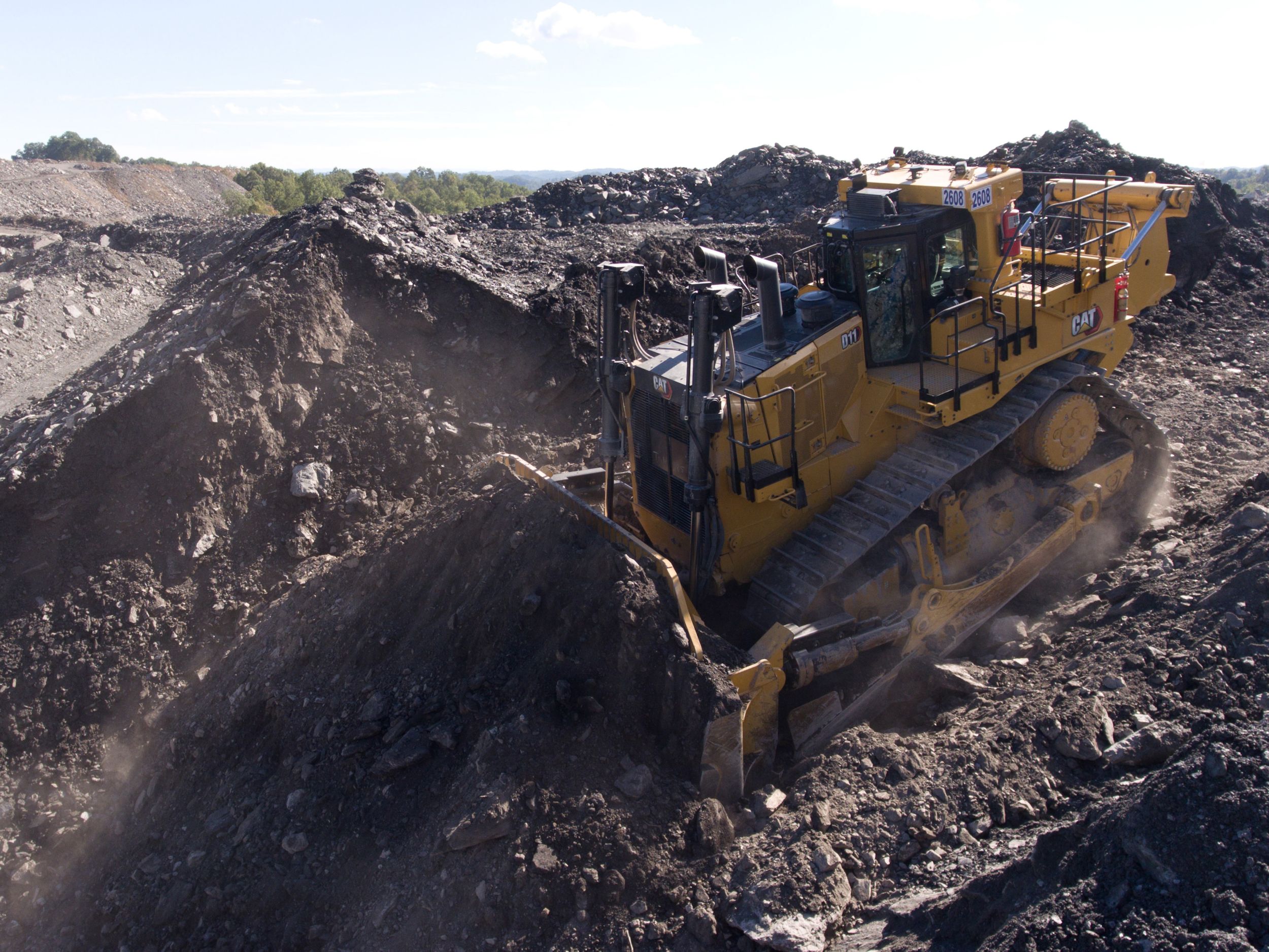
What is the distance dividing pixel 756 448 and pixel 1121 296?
455 centimetres

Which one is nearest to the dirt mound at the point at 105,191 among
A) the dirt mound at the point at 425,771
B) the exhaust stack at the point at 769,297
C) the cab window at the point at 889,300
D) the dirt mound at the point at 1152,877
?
the dirt mound at the point at 425,771

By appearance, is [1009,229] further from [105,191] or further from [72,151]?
→ [72,151]

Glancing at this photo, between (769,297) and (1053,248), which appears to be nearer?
(769,297)

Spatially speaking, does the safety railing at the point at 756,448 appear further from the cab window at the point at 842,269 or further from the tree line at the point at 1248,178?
the tree line at the point at 1248,178

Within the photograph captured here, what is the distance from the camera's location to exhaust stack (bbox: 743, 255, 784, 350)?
6.43 meters

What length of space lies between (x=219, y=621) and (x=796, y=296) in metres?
6.12

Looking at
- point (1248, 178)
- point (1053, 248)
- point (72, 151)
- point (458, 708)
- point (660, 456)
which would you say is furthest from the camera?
point (1248, 178)

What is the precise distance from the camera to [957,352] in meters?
6.92

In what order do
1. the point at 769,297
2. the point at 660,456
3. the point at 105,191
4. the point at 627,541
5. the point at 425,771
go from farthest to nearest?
Answer: 1. the point at 105,191
2. the point at 660,456
3. the point at 769,297
4. the point at 627,541
5. the point at 425,771

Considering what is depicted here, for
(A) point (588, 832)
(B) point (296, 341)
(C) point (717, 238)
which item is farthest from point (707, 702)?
(C) point (717, 238)

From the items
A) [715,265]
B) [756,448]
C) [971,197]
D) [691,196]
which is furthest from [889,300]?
[691,196]

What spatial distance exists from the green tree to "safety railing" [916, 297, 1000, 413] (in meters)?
71.7

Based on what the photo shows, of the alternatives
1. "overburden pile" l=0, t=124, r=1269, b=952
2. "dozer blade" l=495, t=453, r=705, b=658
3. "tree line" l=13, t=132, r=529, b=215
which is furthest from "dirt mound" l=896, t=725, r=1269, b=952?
"tree line" l=13, t=132, r=529, b=215

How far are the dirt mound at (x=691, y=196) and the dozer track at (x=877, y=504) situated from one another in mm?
12668
